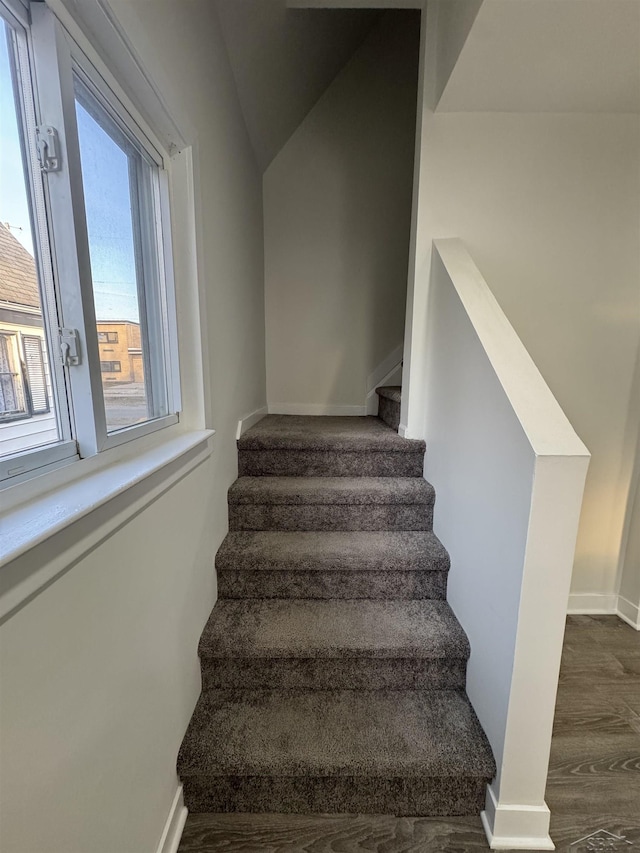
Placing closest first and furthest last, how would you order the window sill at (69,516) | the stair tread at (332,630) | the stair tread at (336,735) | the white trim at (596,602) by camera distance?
1. the window sill at (69,516)
2. the stair tread at (336,735)
3. the stair tread at (332,630)
4. the white trim at (596,602)

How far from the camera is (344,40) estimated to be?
2.26m

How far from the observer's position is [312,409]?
2.85 meters

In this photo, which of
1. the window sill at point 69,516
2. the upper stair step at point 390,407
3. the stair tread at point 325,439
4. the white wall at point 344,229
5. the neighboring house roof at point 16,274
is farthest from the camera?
the white wall at point 344,229

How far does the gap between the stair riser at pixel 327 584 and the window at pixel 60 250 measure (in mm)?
788

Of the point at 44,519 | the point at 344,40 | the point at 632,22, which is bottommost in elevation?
the point at 44,519

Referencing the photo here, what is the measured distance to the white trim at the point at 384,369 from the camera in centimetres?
281

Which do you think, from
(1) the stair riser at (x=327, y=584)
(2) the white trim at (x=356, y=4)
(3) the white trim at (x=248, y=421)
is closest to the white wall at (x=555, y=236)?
(2) the white trim at (x=356, y=4)

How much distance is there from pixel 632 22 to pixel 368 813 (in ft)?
8.46

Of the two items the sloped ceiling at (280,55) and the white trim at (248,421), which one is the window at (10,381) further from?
the sloped ceiling at (280,55)

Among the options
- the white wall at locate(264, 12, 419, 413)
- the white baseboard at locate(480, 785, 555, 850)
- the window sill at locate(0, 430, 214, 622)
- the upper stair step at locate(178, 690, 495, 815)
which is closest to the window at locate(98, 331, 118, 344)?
the window sill at locate(0, 430, 214, 622)

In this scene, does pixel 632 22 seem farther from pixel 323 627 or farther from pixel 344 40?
pixel 323 627

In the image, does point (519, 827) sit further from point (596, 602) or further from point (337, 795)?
point (596, 602)

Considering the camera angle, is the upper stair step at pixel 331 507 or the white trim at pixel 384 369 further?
the white trim at pixel 384 369

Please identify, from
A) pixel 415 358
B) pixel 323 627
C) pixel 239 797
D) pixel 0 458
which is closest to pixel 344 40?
pixel 415 358
